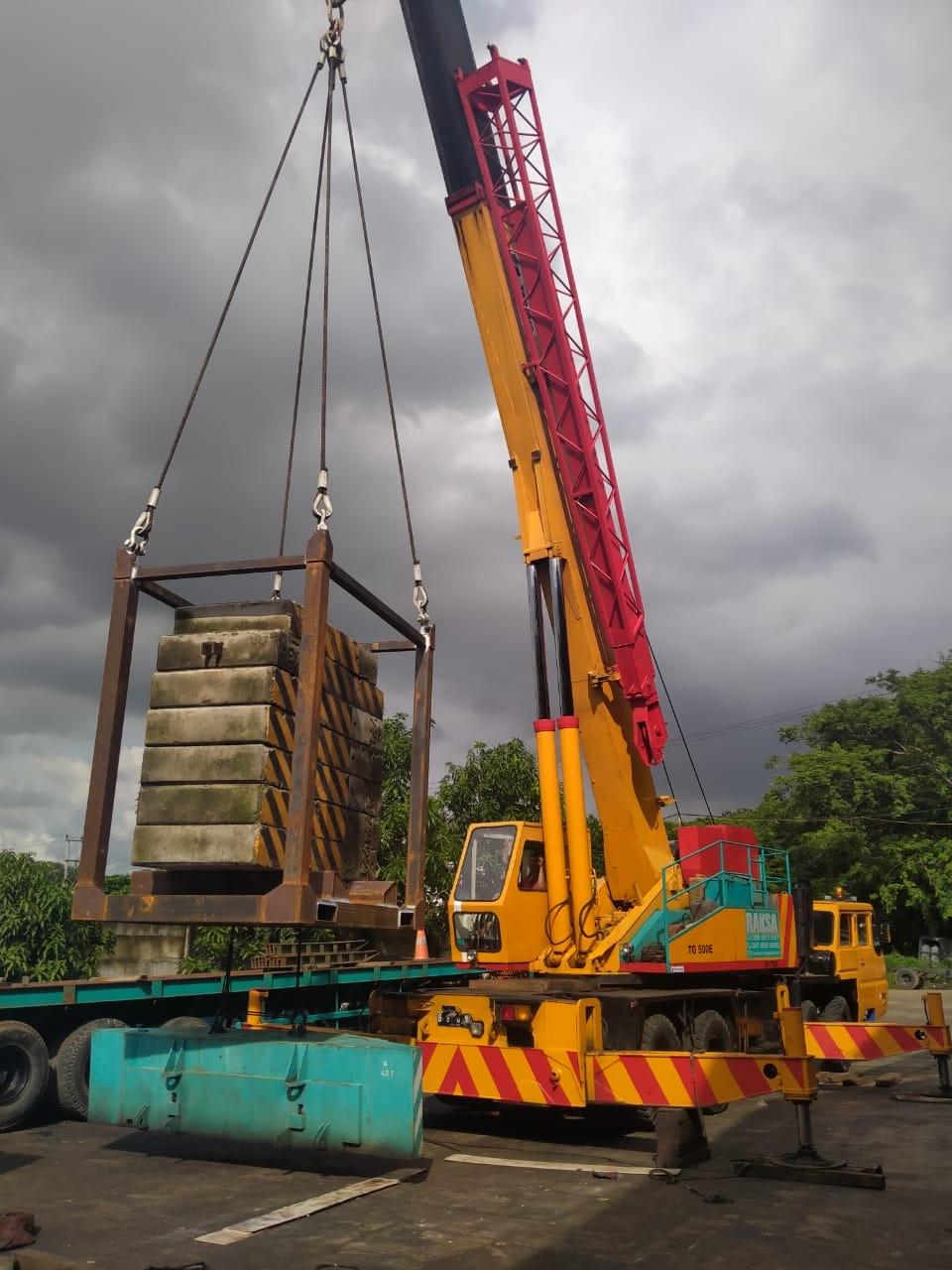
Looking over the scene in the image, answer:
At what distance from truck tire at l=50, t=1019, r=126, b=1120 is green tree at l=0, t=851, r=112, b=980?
7044mm

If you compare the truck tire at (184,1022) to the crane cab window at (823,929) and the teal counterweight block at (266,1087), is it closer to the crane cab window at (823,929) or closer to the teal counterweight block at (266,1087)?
the teal counterweight block at (266,1087)

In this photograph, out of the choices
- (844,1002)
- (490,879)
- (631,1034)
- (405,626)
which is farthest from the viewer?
(844,1002)

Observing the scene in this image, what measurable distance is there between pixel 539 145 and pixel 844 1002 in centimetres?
1205

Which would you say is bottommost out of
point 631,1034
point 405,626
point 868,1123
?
point 868,1123

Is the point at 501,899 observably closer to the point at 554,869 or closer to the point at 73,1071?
the point at 554,869

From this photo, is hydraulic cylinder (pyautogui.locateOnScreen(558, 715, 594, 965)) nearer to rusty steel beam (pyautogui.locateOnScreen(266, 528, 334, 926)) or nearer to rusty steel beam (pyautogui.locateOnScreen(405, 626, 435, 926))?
rusty steel beam (pyautogui.locateOnScreen(405, 626, 435, 926))

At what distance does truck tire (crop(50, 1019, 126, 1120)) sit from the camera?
9.14 m

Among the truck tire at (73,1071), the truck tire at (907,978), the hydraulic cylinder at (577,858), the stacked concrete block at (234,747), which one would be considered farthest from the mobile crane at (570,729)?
the truck tire at (907,978)

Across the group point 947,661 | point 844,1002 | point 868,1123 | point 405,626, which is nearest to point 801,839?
point 947,661

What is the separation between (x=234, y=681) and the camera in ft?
20.5

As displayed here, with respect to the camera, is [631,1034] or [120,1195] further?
[631,1034]

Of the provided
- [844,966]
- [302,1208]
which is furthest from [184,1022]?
[844,966]

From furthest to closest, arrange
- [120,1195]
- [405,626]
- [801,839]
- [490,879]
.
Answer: [801,839] → [490,879] → [405,626] → [120,1195]

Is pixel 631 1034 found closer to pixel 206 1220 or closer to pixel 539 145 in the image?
pixel 206 1220
